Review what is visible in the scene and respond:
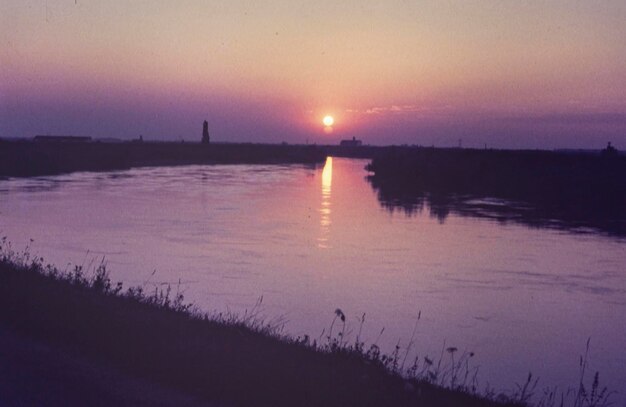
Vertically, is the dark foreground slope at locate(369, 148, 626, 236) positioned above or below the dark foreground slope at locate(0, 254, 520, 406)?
below

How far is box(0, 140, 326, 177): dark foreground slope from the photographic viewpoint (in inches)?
3068

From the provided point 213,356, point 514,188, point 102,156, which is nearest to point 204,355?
point 213,356

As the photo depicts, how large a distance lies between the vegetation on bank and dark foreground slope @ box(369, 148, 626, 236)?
26.4 metres

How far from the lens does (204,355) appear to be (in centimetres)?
766

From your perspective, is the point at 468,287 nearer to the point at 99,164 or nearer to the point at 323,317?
the point at 323,317

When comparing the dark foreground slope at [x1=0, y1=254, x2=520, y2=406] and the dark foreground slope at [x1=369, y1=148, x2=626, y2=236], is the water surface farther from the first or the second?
the dark foreground slope at [x1=369, y1=148, x2=626, y2=236]

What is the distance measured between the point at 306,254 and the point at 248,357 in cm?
1539

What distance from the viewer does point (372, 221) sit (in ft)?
110

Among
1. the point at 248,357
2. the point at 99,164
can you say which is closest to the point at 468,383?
the point at 248,357

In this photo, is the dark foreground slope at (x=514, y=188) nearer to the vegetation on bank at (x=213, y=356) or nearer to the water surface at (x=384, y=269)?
the water surface at (x=384, y=269)

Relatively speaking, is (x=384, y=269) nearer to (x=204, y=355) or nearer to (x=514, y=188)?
(x=204, y=355)

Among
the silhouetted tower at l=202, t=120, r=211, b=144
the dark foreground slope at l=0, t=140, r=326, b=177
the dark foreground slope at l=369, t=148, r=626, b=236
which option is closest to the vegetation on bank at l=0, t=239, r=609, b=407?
the dark foreground slope at l=369, t=148, r=626, b=236

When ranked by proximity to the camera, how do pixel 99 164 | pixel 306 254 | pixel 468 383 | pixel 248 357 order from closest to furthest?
pixel 248 357, pixel 468 383, pixel 306 254, pixel 99 164

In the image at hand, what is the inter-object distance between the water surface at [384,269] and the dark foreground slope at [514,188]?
4.92 metres
